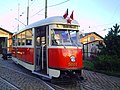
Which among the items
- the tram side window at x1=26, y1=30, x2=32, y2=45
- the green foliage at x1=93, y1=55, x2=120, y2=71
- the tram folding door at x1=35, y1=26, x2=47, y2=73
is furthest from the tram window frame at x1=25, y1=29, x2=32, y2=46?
the green foliage at x1=93, y1=55, x2=120, y2=71

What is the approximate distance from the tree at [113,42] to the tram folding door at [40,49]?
18.7 ft

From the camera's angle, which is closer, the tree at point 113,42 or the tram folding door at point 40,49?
the tram folding door at point 40,49

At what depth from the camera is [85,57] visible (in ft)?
83.3

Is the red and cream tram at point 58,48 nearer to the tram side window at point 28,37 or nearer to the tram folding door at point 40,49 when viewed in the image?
the tram folding door at point 40,49

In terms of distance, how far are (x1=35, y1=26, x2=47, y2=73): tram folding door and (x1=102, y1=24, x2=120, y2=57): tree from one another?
5686mm

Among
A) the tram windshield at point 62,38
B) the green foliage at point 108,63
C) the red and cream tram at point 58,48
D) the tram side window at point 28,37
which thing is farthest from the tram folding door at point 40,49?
the green foliage at point 108,63

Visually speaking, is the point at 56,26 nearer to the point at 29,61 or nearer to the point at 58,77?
Answer: the point at 58,77

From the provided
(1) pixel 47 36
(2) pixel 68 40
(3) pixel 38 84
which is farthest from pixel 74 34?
(3) pixel 38 84

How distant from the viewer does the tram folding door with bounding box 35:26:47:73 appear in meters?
12.2

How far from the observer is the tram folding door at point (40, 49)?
12227 millimetres

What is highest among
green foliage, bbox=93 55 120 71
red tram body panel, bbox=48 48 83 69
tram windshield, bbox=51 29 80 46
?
tram windshield, bbox=51 29 80 46

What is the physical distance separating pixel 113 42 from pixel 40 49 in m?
5.87

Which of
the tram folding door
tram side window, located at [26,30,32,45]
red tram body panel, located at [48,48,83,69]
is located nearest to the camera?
A: red tram body panel, located at [48,48,83,69]

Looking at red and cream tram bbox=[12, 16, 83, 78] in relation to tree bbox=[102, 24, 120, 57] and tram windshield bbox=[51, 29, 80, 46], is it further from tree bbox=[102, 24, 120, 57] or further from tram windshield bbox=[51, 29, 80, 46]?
tree bbox=[102, 24, 120, 57]
